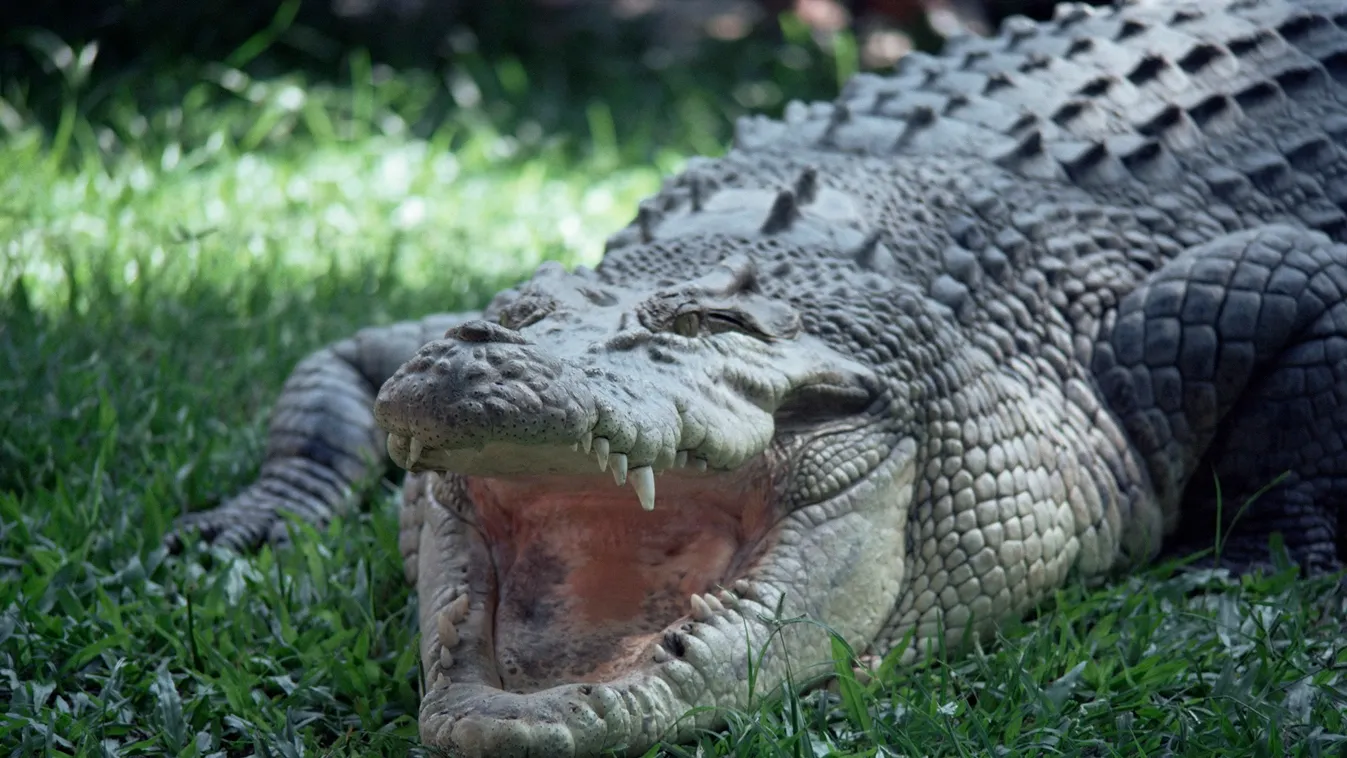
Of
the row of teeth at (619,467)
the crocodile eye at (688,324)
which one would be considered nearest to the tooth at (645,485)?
the row of teeth at (619,467)

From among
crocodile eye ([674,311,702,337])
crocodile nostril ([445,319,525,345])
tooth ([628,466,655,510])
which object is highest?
crocodile nostril ([445,319,525,345])

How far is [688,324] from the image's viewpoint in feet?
8.64

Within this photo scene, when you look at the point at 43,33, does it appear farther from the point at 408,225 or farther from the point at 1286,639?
the point at 1286,639

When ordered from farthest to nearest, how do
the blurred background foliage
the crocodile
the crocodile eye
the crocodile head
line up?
the blurred background foliage
the crocodile eye
the crocodile
the crocodile head

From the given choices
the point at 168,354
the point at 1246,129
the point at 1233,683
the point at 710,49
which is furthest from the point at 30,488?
the point at 710,49

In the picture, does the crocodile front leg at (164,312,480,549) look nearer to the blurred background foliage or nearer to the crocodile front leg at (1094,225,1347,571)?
the crocodile front leg at (1094,225,1347,571)

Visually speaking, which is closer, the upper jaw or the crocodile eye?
the upper jaw

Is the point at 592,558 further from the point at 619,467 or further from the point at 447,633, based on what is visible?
the point at 619,467

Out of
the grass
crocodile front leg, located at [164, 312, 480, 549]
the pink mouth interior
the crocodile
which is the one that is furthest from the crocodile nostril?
crocodile front leg, located at [164, 312, 480, 549]

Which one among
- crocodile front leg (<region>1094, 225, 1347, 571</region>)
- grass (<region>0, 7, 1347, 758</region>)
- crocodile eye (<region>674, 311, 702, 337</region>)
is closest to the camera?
grass (<region>0, 7, 1347, 758</region>)

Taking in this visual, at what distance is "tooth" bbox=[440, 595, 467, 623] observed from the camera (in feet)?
8.16

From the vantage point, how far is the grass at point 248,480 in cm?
248

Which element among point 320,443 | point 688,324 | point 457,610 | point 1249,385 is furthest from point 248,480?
point 1249,385

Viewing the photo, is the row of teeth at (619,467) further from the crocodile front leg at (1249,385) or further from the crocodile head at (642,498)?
the crocodile front leg at (1249,385)
